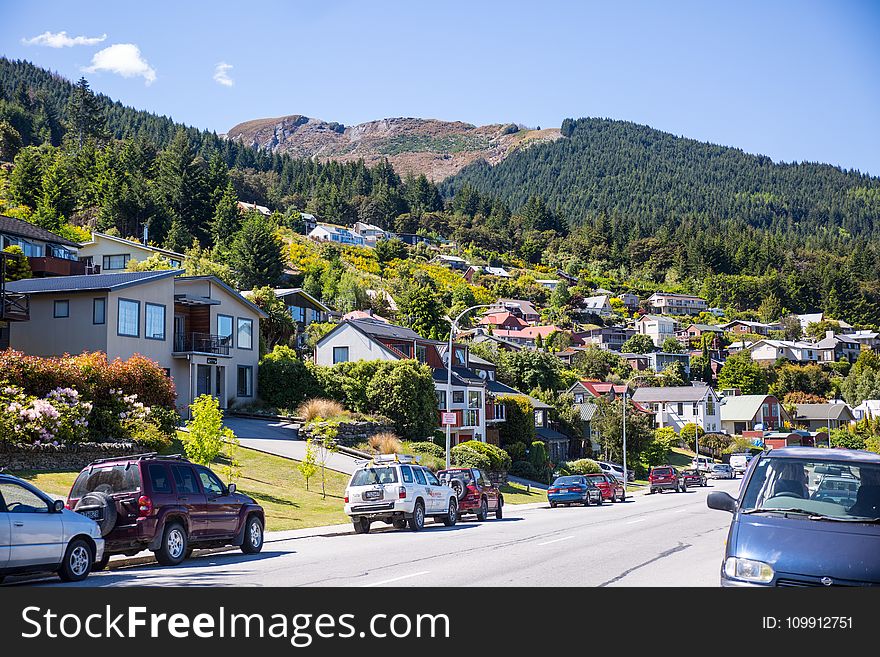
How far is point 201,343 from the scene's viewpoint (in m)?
51.1

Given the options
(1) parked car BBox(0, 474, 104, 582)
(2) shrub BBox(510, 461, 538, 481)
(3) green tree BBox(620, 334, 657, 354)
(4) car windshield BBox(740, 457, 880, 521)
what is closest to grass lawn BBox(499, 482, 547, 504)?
(2) shrub BBox(510, 461, 538, 481)

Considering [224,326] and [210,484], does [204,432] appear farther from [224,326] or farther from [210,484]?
[224,326]

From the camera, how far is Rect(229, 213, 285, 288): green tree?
105 m

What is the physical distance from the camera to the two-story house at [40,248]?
64.0 meters

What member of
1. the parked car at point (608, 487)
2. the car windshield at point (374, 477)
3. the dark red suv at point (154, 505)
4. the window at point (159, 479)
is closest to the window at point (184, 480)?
the dark red suv at point (154, 505)

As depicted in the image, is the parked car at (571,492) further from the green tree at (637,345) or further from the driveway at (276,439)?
the green tree at (637,345)

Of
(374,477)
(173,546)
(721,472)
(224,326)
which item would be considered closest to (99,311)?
(224,326)

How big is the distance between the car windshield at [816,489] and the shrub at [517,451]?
51705 mm

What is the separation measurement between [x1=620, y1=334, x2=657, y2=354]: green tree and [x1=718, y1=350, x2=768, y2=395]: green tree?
1645 cm

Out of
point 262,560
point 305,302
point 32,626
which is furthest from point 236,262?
point 32,626

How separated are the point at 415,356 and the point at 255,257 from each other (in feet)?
155

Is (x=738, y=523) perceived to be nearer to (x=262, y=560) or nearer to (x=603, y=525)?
(x=262, y=560)

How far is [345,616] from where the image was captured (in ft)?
30.4

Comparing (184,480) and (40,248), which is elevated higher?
(40,248)
